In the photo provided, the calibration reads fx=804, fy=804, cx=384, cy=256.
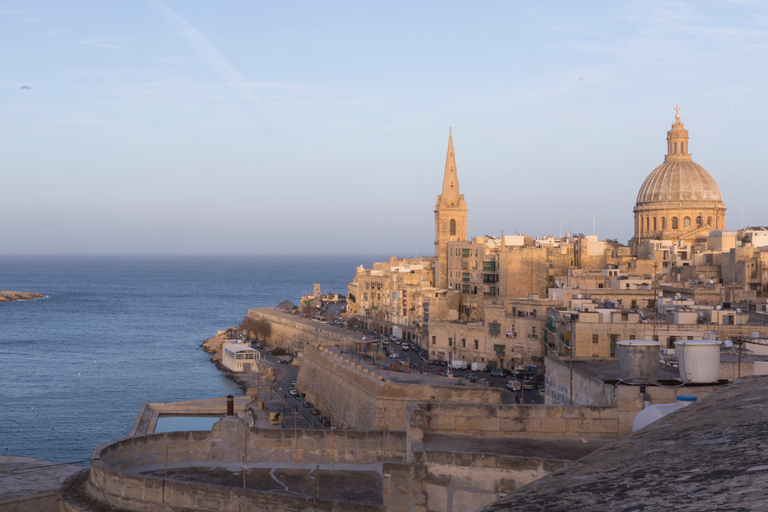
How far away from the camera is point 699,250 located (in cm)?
5822

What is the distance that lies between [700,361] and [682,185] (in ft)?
208

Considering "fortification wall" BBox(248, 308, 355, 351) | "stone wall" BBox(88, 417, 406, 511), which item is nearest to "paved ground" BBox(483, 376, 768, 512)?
"stone wall" BBox(88, 417, 406, 511)

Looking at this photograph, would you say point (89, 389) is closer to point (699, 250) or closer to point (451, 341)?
point (451, 341)

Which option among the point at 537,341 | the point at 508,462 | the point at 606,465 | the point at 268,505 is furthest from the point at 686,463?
the point at 537,341

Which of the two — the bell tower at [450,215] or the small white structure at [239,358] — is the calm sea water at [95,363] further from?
the bell tower at [450,215]

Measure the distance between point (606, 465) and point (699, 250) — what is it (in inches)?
2323

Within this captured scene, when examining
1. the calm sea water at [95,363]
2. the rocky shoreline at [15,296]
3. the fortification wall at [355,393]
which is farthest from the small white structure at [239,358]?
the rocky shoreline at [15,296]

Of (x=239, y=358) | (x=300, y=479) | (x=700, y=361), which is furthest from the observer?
(x=239, y=358)

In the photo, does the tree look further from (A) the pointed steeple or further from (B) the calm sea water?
(A) the pointed steeple

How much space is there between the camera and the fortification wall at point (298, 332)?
55.5 m

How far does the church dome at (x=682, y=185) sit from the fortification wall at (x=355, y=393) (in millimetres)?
37918

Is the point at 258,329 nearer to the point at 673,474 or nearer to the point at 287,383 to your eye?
the point at 287,383

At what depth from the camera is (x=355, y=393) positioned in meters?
32.8

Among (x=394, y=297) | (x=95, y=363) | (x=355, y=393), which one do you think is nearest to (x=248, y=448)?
(x=355, y=393)
